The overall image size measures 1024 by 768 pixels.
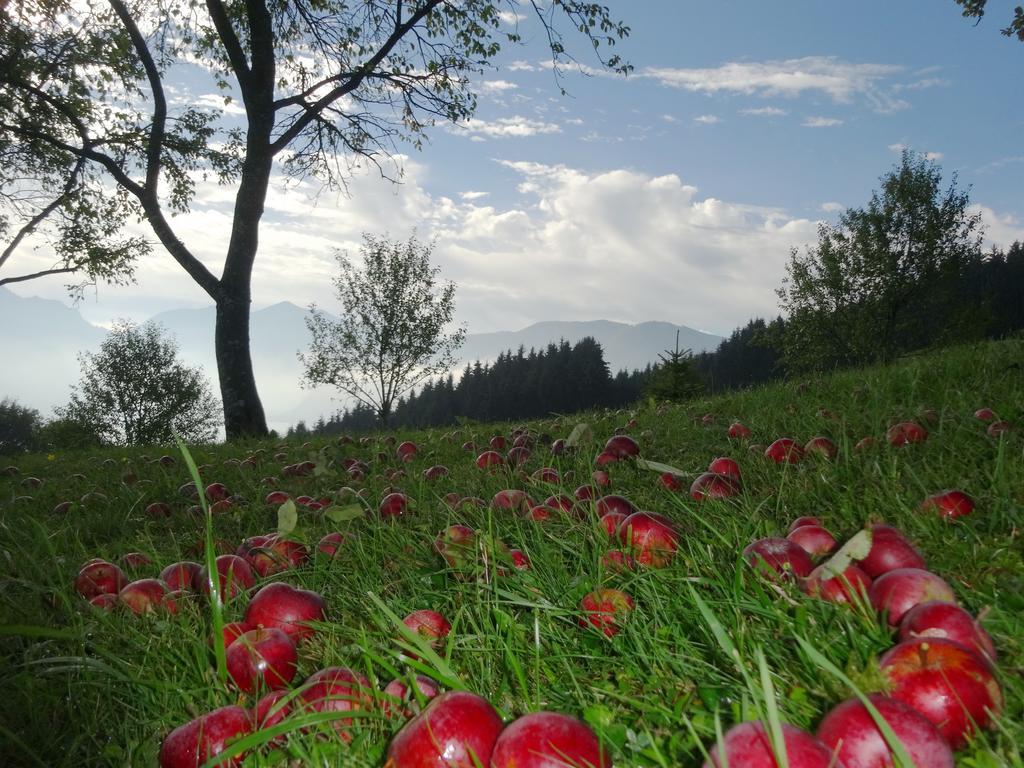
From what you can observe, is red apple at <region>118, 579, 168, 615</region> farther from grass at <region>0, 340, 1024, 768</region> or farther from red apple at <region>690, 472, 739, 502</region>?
red apple at <region>690, 472, 739, 502</region>

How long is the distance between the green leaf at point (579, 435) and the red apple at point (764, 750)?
3.23m

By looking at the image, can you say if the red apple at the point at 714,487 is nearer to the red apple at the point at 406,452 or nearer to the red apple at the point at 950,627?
the red apple at the point at 950,627

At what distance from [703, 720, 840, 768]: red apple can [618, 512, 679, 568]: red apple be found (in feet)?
3.21

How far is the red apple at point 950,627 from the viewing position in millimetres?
1433

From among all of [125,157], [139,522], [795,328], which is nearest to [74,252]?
[125,157]

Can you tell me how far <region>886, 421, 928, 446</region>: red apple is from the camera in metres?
3.50

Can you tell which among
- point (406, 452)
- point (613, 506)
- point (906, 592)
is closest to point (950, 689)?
point (906, 592)

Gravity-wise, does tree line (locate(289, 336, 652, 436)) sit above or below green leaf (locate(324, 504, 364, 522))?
above

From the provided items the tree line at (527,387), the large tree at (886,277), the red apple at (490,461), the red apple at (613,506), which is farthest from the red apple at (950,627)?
the tree line at (527,387)

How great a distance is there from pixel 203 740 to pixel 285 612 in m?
0.58

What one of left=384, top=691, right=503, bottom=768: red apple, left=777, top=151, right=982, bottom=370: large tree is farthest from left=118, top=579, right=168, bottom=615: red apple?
left=777, top=151, right=982, bottom=370: large tree

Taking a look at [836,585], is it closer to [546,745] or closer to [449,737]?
[546,745]

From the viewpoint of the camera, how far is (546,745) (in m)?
1.20

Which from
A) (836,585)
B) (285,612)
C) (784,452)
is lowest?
(285,612)
